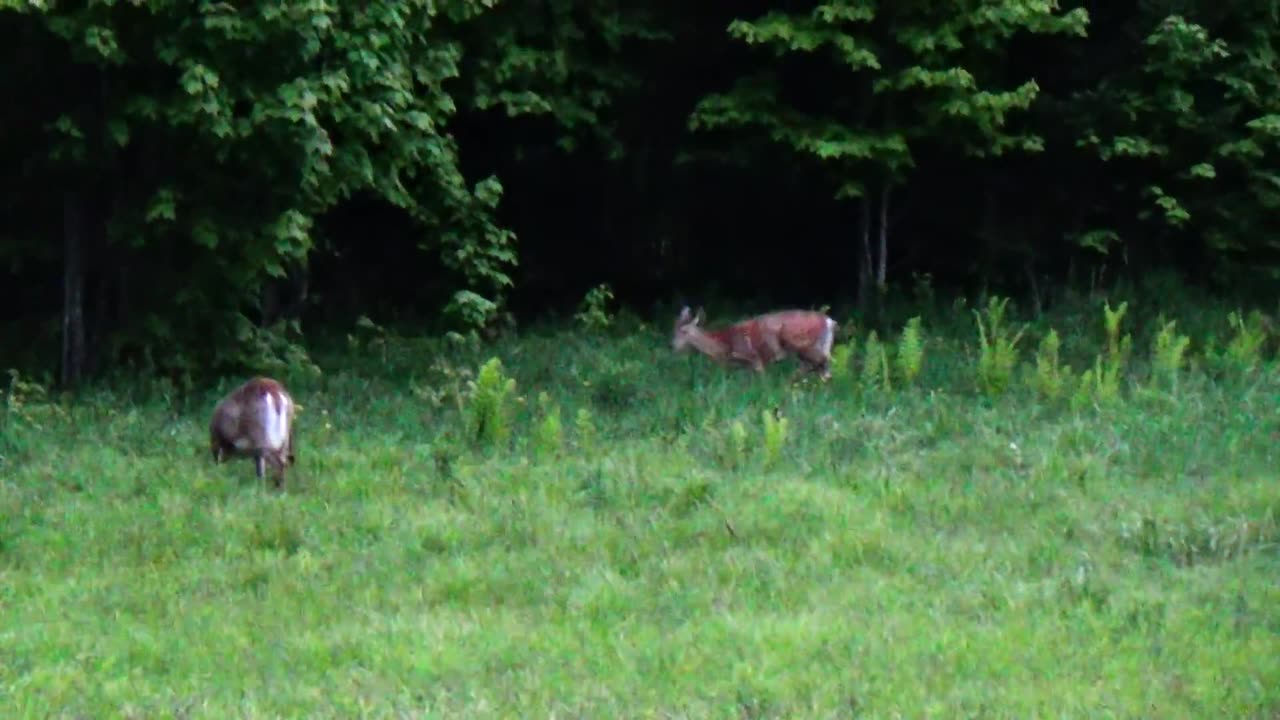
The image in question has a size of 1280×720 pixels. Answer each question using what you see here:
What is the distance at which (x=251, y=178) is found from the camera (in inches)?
653

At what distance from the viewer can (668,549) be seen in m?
11.1

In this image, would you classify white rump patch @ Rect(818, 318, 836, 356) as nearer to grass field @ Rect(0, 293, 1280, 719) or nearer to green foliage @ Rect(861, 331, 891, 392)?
grass field @ Rect(0, 293, 1280, 719)

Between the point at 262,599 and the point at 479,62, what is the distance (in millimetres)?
10301

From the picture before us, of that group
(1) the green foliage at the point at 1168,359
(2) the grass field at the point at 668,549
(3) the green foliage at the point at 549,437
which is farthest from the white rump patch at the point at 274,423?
(1) the green foliage at the point at 1168,359

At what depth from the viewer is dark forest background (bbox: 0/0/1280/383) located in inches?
639

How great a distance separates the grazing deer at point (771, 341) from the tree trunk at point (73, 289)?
519 cm

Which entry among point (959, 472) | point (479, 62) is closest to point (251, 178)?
point (479, 62)

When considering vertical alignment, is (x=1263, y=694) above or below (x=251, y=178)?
below

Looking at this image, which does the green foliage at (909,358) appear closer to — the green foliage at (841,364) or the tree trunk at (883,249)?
the green foliage at (841,364)

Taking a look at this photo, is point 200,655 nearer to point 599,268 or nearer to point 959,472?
point 959,472

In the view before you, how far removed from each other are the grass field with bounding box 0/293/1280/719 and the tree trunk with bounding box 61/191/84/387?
119 cm

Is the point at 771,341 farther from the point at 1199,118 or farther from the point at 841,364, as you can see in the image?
the point at 1199,118

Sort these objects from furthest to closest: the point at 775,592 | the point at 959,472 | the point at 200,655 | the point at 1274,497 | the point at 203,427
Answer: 1. the point at 203,427
2. the point at 959,472
3. the point at 1274,497
4. the point at 775,592
5. the point at 200,655

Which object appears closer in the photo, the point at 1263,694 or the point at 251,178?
the point at 1263,694
